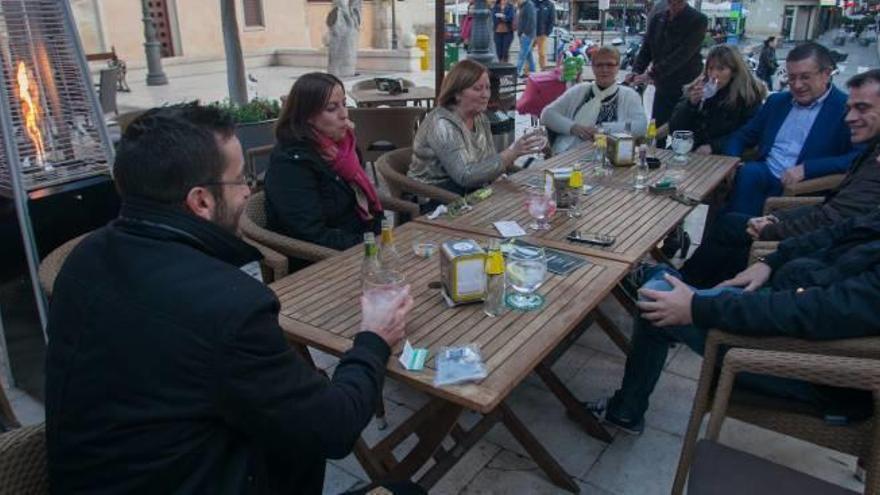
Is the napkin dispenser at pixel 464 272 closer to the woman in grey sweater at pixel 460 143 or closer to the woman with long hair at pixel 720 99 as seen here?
the woman in grey sweater at pixel 460 143

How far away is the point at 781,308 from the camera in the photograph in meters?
1.79

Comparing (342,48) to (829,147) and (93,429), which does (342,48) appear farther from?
(93,429)

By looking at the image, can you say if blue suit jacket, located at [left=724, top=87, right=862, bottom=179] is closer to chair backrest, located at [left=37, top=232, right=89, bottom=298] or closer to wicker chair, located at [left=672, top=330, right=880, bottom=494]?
wicker chair, located at [left=672, top=330, right=880, bottom=494]

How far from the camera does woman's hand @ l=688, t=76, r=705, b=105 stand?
165 inches

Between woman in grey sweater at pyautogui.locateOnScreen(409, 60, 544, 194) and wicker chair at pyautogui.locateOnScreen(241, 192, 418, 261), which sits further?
woman in grey sweater at pyautogui.locateOnScreen(409, 60, 544, 194)

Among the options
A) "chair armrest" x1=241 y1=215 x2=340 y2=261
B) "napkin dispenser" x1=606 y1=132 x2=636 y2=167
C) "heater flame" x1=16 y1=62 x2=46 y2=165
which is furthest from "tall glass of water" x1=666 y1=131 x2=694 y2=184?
"heater flame" x1=16 y1=62 x2=46 y2=165

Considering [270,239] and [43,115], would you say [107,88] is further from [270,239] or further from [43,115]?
[270,239]

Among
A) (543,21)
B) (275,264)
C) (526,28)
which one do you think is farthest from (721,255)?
(543,21)

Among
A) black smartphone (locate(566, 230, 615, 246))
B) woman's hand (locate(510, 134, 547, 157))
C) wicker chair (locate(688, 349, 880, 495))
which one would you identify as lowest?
wicker chair (locate(688, 349, 880, 495))

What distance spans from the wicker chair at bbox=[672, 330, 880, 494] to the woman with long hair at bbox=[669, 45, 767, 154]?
8.28ft

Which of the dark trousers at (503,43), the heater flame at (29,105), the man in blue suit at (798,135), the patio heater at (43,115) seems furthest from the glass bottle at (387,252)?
the dark trousers at (503,43)

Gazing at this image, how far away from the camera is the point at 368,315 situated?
159 centimetres

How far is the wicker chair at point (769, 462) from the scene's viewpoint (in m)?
1.51

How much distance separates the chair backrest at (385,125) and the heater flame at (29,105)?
2841 mm
